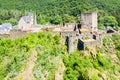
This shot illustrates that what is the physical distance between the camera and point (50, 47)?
32594mm

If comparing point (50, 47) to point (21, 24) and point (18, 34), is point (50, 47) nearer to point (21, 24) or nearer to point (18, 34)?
point (18, 34)

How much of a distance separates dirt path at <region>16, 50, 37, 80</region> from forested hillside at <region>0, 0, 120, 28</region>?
1263 inches

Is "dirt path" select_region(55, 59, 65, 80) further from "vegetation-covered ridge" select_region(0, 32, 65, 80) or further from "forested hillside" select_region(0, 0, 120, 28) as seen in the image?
"forested hillside" select_region(0, 0, 120, 28)

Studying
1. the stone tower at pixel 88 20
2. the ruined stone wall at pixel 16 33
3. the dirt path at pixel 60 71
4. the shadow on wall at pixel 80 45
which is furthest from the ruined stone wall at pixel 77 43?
the ruined stone wall at pixel 16 33

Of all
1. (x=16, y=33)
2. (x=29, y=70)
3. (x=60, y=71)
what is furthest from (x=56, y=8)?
(x=29, y=70)

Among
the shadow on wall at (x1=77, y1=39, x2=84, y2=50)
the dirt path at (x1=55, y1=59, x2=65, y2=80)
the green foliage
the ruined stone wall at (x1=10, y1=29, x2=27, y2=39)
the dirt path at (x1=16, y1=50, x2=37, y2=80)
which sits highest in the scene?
the ruined stone wall at (x1=10, y1=29, x2=27, y2=39)

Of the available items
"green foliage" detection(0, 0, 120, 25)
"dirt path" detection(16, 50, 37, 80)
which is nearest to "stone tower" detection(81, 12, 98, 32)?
"dirt path" detection(16, 50, 37, 80)

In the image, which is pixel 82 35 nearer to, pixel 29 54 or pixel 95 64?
pixel 95 64

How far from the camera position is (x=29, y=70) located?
101 ft

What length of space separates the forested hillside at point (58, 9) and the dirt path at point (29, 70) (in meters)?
32.1

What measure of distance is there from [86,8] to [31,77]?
49.6 metres

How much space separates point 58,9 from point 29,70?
5718 cm

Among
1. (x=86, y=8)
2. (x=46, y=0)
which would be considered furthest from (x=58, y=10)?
(x=46, y=0)

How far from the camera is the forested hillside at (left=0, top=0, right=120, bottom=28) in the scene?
71.0 m
